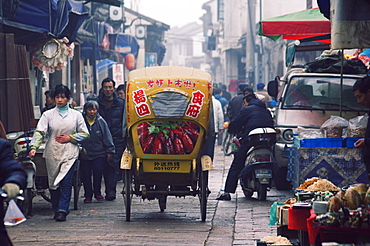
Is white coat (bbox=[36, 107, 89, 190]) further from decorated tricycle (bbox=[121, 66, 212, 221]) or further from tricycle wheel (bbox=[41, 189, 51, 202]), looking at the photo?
decorated tricycle (bbox=[121, 66, 212, 221])

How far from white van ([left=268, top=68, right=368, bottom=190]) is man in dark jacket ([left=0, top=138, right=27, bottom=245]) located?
24.0 ft

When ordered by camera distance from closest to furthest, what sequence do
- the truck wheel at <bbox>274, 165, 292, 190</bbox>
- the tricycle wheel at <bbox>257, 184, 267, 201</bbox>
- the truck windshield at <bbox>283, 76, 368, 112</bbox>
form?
the tricycle wheel at <bbox>257, 184, 267, 201</bbox> < the truck windshield at <bbox>283, 76, 368, 112</bbox> < the truck wheel at <bbox>274, 165, 292, 190</bbox>

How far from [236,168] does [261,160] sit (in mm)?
465

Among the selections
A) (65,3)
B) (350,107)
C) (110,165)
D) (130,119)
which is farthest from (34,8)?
(350,107)

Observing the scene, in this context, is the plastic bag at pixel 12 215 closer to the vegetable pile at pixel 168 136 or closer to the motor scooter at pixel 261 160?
the vegetable pile at pixel 168 136

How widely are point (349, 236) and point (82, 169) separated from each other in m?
6.50

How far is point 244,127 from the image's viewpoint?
11469 millimetres

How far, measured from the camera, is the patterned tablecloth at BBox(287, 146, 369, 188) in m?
8.66

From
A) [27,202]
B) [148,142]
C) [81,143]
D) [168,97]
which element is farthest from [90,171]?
[168,97]

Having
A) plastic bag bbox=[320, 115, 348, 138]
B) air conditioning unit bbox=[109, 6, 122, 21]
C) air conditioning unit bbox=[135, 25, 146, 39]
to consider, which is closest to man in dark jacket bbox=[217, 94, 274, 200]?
plastic bag bbox=[320, 115, 348, 138]

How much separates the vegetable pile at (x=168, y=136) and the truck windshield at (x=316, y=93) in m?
3.98

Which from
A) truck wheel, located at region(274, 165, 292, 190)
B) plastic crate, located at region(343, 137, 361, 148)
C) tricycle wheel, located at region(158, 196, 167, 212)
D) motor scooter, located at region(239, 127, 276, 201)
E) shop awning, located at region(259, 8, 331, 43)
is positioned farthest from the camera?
shop awning, located at region(259, 8, 331, 43)

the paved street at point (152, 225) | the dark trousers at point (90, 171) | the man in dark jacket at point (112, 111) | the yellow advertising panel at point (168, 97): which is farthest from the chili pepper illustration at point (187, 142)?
the man in dark jacket at point (112, 111)

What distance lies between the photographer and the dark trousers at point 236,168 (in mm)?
11219
